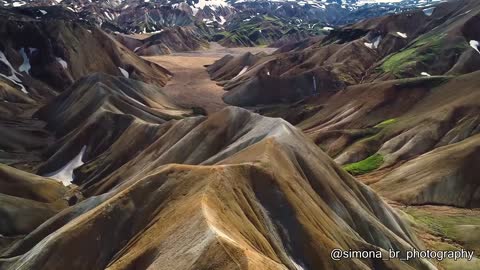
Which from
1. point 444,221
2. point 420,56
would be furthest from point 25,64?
point 444,221

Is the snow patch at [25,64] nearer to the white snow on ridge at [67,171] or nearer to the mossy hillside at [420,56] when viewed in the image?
the white snow on ridge at [67,171]

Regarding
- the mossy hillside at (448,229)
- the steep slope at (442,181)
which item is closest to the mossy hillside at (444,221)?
the mossy hillside at (448,229)

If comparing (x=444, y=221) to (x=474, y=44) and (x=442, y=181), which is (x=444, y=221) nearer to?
(x=442, y=181)

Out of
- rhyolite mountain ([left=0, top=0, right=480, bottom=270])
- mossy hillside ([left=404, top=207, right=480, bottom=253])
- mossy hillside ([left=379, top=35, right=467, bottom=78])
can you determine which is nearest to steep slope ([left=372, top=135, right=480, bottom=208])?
rhyolite mountain ([left=0, top=0, right=480, bottom=270])

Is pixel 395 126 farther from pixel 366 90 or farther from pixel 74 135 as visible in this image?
pixel 74 135

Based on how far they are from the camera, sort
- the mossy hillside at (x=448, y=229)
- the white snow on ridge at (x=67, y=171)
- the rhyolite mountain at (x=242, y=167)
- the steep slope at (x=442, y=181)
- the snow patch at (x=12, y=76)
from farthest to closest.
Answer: the snow patch at (x=12, y=76)
the white snow on ridge at (x=67, y=171)
the steep slope at (x=442, y=181)
the mossy hillside at (x=448, y=229)
the rhyolite mountain at (x=242, y=167)

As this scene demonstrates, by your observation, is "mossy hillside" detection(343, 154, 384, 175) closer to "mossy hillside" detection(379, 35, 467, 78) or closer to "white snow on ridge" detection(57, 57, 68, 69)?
"mossy hillside" detection(379, 35, 467, 78)
